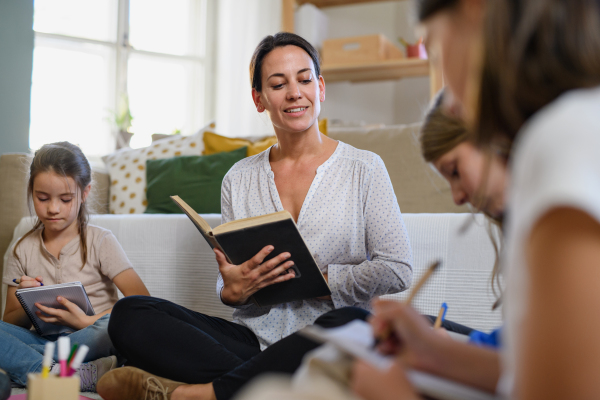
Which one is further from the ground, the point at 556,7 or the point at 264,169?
the point at 556,7

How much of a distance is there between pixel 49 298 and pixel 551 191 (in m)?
1.42

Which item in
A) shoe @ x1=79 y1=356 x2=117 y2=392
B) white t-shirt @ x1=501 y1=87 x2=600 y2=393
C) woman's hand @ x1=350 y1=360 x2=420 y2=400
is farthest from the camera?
shoe @ x1=79 y1=356 x2=117 y2=392

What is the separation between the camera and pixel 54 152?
1.70 m

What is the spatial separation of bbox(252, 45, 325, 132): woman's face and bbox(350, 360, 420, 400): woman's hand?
100cm

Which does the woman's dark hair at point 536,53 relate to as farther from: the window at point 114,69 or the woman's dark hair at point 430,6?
the window at point 114,69

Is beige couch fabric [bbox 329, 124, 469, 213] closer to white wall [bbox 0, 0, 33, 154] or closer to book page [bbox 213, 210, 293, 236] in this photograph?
book page [bbox 213, 210, 293, 236]

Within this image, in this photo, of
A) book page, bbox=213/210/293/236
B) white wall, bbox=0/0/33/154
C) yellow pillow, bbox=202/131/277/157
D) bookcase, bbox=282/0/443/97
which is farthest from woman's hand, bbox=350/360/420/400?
white wall, bbox=0/0/33/154

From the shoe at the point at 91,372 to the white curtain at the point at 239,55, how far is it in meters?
2.28

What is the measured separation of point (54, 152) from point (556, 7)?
1.60 meters

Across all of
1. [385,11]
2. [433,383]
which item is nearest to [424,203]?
[433,383]

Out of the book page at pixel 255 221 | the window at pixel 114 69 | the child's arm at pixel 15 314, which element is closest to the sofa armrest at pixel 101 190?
the child's arm at pixel 15 314

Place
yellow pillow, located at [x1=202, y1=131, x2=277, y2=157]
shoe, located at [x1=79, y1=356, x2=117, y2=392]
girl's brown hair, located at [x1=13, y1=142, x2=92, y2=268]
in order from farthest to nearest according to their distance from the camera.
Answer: yellow pillow, located at [x1=202, y1=131, x2=277, y2=157] < girl's brown hair, located at [x1=13, y1=142, x2=92, y2=268] < shoe, located at [x1=79, y1=356, x2=117, y2=392]

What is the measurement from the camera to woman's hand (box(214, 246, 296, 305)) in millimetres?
1206

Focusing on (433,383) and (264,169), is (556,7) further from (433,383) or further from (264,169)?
(264,169)
